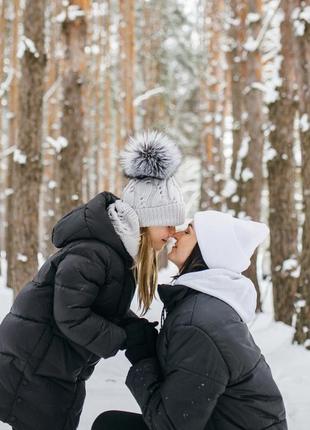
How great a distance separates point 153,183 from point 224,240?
20.5 inches

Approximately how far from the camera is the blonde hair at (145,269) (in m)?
2.60

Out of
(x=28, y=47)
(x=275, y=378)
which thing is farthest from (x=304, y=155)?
(x=28, y=47)

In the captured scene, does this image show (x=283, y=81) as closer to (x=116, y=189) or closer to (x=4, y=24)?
(x=4, y=24)

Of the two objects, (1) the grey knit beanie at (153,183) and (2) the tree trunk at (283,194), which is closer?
(1) the grey knit beanie at (153,183)

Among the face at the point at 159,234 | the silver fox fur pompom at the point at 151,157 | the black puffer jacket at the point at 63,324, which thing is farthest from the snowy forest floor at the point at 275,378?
the silver fox fur pompom at the point at 151,157

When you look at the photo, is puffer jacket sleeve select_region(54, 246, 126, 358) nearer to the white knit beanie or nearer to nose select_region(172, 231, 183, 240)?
nose select_region(172, 231, 183, 240)

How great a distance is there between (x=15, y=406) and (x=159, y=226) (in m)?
1.06

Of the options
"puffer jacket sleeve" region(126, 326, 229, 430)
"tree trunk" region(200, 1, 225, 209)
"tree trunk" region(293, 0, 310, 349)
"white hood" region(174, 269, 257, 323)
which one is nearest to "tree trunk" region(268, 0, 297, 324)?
A: "tree trunk" region(293, 0, 310, 349)

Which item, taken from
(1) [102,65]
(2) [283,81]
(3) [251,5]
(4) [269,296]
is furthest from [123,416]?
(1) [102,65]

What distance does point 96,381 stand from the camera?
4.85 meters

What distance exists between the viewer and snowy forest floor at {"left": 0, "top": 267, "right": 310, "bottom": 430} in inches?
167

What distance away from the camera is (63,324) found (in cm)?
237

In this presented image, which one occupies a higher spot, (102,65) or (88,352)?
(102,65)

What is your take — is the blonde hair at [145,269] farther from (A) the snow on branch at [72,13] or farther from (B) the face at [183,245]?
(A) the snow on branch at [72,13]
